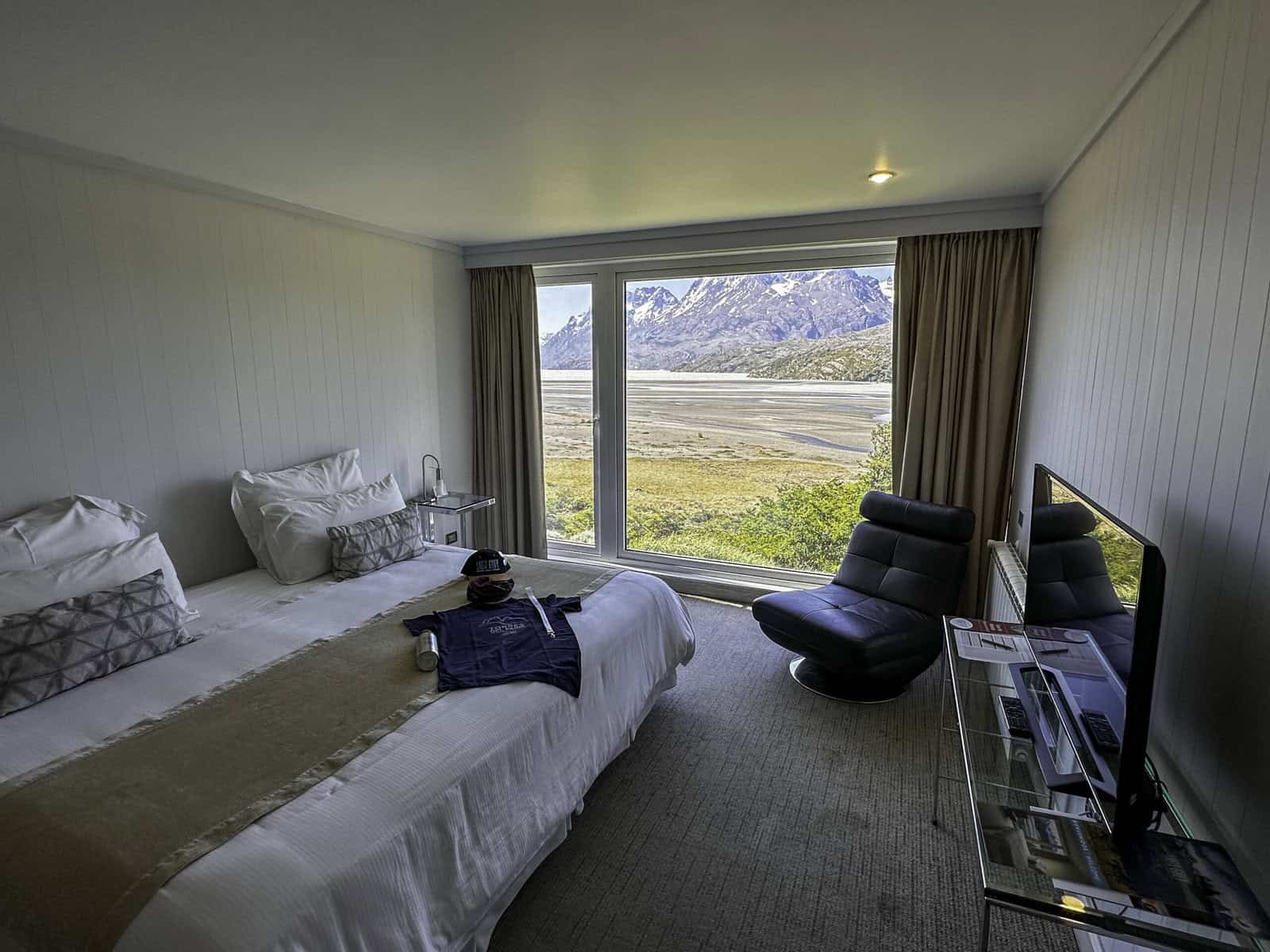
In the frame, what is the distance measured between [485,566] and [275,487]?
3.84 feet

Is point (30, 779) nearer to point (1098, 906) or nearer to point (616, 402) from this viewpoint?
point (1098, 906)

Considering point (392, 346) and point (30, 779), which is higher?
point (392, 346)

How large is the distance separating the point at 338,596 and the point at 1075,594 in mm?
2699

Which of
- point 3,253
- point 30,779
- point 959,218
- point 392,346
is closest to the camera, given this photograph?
point 30,779

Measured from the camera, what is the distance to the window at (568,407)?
470 centimetres

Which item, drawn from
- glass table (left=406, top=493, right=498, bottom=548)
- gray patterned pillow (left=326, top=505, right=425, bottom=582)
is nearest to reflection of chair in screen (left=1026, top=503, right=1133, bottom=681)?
gray patterned pillow (left=326, top=505, right=425, bottom=582)

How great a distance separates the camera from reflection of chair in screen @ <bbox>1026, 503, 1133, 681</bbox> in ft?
4.56

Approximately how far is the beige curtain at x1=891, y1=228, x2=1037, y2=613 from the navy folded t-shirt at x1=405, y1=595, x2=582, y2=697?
2.32 metres

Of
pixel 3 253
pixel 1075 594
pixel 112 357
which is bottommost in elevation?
pixel 1075 594

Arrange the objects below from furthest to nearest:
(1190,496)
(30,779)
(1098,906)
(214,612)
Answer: (214,612), (30,779), (1190,496), (1098,906)

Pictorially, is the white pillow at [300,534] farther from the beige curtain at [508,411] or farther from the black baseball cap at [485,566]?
the beige curtain at [508,411]

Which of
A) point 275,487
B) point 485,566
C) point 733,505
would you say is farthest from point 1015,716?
point 275,487

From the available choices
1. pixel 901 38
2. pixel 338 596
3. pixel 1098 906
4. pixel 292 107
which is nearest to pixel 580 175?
pixel 292 107

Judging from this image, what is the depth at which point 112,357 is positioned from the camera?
267cm
